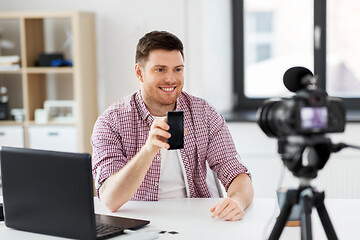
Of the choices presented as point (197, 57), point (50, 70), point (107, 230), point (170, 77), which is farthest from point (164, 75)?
point (50, 70)

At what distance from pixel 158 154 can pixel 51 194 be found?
0.69 m

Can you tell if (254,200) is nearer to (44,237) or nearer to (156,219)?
(156,219)

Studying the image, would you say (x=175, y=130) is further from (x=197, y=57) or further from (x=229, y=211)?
(x=197, y=57)

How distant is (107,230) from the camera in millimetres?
1657

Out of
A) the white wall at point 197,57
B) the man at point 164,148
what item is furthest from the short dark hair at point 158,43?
the white wall at point 197,57

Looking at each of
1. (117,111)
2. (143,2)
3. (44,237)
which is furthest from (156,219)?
(143,2)

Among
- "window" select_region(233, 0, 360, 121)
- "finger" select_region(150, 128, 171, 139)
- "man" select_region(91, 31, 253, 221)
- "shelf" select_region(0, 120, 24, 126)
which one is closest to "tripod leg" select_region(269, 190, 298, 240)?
"finger" select_region(150, 128, 171, 139)

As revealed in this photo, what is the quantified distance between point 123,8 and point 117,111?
176 centimetres

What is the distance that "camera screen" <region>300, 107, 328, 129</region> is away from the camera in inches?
49.3

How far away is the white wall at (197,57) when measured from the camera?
357cm

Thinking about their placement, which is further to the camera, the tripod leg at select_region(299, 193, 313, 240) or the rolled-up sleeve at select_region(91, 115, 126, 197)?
the rolled-up sleeve at select_region(91, 115, 126, 197)

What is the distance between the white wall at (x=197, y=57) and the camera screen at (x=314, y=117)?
2.33 metres

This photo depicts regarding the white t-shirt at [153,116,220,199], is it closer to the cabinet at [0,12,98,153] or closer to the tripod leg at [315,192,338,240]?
the tripod leg at [315,192,338,240]

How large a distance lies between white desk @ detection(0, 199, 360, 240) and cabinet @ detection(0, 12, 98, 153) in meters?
1.64
